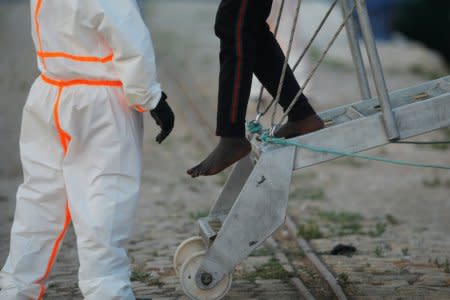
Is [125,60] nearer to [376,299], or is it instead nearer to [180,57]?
[376,299]

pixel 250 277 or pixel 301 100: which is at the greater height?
pixel 301 100

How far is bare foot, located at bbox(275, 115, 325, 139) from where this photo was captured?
17.3ft

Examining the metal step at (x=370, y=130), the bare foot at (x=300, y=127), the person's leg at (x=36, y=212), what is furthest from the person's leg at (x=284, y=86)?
the person's leg at (x=36, y=212)

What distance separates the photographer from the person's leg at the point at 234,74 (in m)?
4.83

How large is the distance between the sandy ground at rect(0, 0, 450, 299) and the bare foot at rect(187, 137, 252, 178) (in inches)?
44.8

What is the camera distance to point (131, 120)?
16.3ft

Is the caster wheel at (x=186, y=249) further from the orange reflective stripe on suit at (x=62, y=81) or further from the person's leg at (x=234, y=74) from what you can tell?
the orange reflective stripe on suit at (x=62, y=81)

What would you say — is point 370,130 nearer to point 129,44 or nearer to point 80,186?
point 129,44

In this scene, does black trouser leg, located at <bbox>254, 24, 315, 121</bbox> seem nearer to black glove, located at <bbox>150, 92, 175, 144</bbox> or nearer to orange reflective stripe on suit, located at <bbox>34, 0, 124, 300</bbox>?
black glove, located at <bbox>150, 92, 175, 144</bbox>

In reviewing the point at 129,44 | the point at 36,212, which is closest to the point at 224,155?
the point at 129,44

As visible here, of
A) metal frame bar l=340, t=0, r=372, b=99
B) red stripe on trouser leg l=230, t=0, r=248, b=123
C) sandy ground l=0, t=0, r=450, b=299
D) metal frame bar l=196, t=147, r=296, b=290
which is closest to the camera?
red stripe on trouser leg l=230, t=0, r=248, b=123

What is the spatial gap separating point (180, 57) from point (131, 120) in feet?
52.1

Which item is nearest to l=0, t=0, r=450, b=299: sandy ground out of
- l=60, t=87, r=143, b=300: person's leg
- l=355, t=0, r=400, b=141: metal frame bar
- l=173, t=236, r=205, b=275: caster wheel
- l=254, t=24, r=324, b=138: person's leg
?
l=173, t=236, r=205, b=275: caster wheel

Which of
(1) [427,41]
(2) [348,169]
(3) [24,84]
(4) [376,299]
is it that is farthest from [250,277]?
(1) [427,41]
